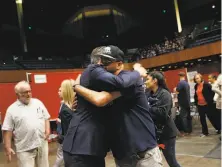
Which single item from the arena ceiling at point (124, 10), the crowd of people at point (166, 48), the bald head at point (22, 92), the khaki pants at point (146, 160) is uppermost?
the arena ceiling at point (124, 10)

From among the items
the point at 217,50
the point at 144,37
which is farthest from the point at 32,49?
the point at 217,50

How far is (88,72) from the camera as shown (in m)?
1.87

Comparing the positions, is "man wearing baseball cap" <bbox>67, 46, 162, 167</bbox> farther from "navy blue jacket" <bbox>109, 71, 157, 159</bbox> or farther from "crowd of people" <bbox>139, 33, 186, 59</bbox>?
"crowd of people" <bbox>139, 33, 186, 59</bbox>

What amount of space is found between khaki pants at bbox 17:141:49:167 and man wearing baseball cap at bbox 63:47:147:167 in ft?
4.65

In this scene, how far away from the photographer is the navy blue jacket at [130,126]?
1.82m

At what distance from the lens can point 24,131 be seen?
315 cm

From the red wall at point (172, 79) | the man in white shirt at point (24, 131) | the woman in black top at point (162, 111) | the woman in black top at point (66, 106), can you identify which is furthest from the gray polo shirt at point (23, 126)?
the red wall at point (172, 79)

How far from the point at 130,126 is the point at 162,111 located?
41.0 inches

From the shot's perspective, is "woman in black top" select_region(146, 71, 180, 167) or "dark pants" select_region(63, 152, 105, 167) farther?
"woman in black top" select_region(146, 71, 180, 167)

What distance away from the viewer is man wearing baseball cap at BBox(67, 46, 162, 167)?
5.99 feet

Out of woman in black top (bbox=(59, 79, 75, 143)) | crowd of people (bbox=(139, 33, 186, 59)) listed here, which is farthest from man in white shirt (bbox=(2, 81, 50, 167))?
crowd of people (bbox=(139, 33, 186, 59))

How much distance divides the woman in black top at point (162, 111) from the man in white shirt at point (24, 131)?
1.34 metres

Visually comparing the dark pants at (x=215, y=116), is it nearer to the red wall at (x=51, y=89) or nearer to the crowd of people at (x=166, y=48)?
the red wall at (x=51, y=89)

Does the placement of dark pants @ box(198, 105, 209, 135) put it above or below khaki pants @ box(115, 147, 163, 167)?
below
